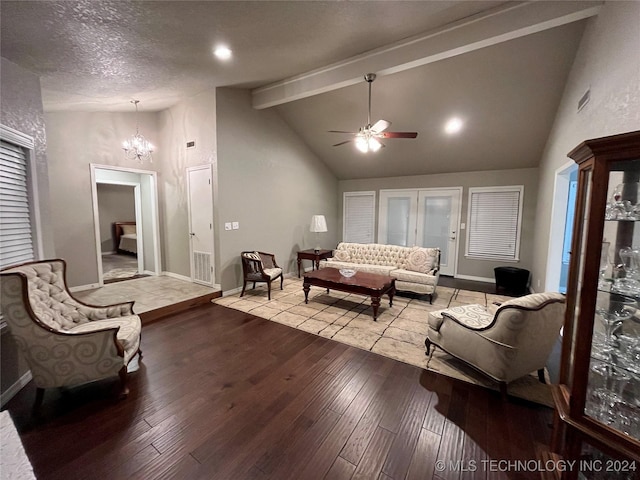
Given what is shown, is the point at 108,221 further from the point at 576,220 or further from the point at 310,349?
the point at 576,220

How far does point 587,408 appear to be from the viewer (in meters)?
1.27

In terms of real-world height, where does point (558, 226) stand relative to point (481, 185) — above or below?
below

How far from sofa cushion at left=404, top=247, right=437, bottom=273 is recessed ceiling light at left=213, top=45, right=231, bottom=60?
13.4 feet

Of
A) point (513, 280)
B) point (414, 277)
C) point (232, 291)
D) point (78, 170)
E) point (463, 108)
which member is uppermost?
point (463, 108)

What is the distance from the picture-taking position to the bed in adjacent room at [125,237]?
7980 millimetres

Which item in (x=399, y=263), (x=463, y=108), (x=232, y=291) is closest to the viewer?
(x=463, y=108)

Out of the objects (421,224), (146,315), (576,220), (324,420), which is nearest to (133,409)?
(324,420)

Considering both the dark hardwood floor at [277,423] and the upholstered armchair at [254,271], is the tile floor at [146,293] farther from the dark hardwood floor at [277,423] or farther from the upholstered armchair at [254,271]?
the dark hardwood floor at [277,423]

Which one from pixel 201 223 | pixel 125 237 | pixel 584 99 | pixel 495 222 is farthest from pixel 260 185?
pixel 125 237

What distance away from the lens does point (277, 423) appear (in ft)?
6.07

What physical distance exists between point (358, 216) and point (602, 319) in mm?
6220

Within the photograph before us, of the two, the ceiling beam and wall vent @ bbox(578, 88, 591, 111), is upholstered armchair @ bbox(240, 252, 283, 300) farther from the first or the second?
wall vent @ bbox(578, 88, 591, 111)

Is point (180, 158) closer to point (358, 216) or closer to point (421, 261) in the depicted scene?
point (358, 216)

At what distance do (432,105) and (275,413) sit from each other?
4842 mm
